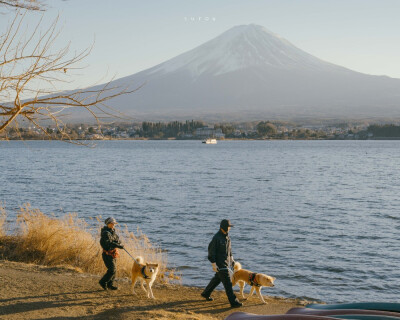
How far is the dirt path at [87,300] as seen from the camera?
9.60 m

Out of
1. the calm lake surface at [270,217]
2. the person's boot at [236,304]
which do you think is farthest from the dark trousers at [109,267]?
the calm lake surface at [270,217]

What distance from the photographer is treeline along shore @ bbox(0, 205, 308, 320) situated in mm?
9766

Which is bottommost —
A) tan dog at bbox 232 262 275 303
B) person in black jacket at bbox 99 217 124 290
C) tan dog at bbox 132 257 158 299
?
tan dog at bbox 232 262 275 303

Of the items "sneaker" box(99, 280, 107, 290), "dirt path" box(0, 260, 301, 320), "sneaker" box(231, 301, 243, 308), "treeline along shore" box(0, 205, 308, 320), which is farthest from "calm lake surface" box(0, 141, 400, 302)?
"sneaker" box(99, 280, 107, 290)

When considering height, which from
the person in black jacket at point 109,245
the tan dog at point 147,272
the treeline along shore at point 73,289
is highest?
the person in black jacket at point 109,245

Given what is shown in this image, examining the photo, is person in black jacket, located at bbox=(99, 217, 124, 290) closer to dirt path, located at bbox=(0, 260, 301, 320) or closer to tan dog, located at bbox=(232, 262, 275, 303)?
dirt path, located at bbox=(0, 260, 301, 320)

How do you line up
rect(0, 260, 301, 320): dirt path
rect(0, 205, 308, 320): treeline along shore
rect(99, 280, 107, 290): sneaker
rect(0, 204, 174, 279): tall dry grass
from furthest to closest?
rect(0, 204, 174, 279): tall dry grass → rect(99, 280, 107, 290): sneaker → rect(0, 205, 308, 320): treeline along shore → rect(0, 260, 301, 320): dirt path

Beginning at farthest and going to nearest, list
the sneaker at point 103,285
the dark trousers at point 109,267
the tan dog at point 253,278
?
the tan dog at point 253,278, the sneaker at point 103,285, the dark trousers at point 109,267

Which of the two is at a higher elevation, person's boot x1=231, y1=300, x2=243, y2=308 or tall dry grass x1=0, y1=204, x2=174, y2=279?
tall dry grass x1=0, y1=204, x2=174, y2=279

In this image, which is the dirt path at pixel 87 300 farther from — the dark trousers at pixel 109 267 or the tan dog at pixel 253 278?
the tan dog at pixel 253 278

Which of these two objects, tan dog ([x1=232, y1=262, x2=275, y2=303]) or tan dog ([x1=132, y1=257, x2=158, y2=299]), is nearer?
Answer: tan dog ([x1=132, y1=257, x2=158, y2=299])

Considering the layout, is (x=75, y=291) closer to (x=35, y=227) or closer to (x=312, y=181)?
(x=35, y=227)

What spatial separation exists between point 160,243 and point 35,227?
29.1 ft

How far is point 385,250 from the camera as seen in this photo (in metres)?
22.9
